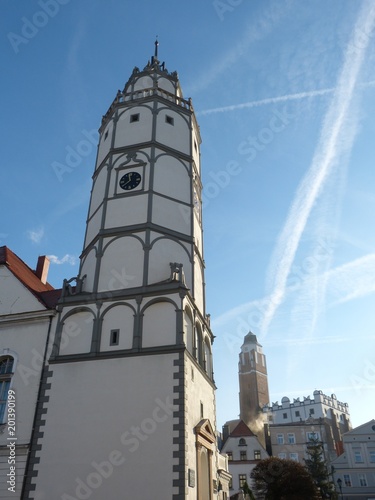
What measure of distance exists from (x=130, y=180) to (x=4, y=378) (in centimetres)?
1070

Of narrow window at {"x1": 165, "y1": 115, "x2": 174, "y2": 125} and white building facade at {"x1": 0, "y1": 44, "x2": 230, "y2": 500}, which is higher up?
narrow window at {"x1": 165, "y1": 115, "x2": 174, "y2": 125}

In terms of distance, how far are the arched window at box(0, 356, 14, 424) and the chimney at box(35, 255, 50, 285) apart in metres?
7.30

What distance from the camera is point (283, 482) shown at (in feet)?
107

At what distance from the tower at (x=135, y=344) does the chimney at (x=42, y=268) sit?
5.42 metres

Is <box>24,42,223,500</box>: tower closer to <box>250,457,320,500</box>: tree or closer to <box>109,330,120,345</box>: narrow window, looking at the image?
<box>109,330,120,345</box>: narrow window

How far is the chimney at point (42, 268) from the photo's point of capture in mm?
25894

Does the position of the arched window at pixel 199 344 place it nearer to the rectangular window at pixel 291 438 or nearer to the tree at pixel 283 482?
the tree at pixel 283 482

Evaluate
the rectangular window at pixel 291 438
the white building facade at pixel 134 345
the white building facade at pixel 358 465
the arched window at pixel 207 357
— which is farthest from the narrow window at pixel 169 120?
the rectangular window at pixel 291 438

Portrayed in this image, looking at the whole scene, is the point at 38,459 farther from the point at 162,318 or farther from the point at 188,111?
the point at 188,111

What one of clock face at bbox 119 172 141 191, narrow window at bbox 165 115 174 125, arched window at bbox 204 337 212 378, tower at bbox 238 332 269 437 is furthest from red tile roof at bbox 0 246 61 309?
tower at bbox 238 332 269 437

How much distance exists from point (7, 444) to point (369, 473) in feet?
136

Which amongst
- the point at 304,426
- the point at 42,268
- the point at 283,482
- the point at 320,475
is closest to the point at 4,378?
the point at 42,268

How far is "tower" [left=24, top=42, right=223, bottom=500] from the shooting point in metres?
15.1

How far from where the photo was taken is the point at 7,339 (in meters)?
19.3
